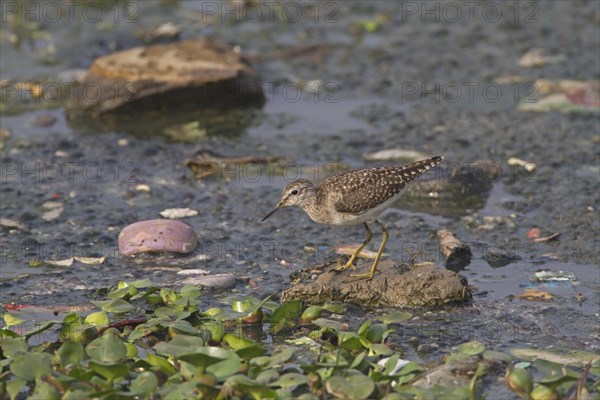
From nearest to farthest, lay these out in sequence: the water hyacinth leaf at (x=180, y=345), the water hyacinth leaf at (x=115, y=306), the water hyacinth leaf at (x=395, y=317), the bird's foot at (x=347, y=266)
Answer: the water hyacinth leaf at (x=180, y=345)
the water hyacinth leaf at (x=395, y=317)
the water hyacinth leaf at (x=115, y=306)
the bird's foot at (x=347, y=266)

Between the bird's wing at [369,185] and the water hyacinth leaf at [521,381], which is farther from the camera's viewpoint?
the bird's wing at [369,185]

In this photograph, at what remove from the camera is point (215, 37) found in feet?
48.3

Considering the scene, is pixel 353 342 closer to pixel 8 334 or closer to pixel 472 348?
pixel 472 348

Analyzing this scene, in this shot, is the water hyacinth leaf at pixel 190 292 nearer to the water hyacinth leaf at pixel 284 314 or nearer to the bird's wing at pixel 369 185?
the water hyacinth leaf at pixel 284 314

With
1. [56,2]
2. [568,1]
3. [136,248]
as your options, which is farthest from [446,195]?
[56,2]

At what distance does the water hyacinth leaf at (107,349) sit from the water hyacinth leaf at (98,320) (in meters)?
0.56

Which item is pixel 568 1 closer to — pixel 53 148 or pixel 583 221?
pixel 583 221

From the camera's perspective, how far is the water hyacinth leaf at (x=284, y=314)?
7.57m

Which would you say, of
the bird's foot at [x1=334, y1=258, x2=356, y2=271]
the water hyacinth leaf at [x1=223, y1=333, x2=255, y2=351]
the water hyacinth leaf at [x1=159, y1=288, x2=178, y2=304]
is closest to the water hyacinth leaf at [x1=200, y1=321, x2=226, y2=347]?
the water hyacinth leaf at [x1=223, y1=333, x2=255, y2=351]

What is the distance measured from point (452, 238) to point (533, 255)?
682mm

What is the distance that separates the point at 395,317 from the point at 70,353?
2.10 m

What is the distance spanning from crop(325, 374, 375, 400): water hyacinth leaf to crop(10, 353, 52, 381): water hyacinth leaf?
1.63 metres

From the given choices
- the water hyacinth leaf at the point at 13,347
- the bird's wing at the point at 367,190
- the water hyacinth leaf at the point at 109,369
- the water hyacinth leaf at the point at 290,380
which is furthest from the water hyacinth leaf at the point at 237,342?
the bird's wing at the point at 367,190

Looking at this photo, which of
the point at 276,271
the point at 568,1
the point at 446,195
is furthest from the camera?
the point at 568,1
